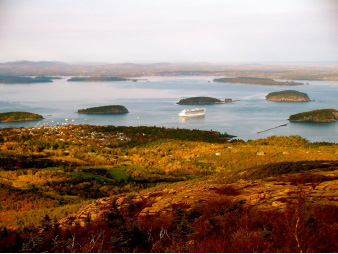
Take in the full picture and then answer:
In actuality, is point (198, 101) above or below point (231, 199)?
below

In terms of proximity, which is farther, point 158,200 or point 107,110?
point 107,110

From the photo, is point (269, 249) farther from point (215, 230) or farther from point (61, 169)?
point (61, 169)

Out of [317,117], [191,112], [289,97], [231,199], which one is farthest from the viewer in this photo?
[289,97]

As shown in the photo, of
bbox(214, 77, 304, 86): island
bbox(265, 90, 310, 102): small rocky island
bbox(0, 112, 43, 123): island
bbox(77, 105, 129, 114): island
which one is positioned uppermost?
bbox(214, 77, 304, 86): island

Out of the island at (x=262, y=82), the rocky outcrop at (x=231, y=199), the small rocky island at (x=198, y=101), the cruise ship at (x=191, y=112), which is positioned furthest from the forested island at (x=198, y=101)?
the rocky outcrop at (x=231, y=199)

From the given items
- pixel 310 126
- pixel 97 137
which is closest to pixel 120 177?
pixel 97 137

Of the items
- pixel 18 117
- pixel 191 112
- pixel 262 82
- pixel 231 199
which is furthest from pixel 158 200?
pixel 262 82

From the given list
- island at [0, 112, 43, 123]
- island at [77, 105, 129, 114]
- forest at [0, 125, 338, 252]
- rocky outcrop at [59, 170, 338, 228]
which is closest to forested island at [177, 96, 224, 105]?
island at [77, 105, 129, 114]

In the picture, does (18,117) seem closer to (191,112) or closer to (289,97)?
(191,112)

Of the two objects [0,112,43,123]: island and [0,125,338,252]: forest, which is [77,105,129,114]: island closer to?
[0,112,43,123]: island
